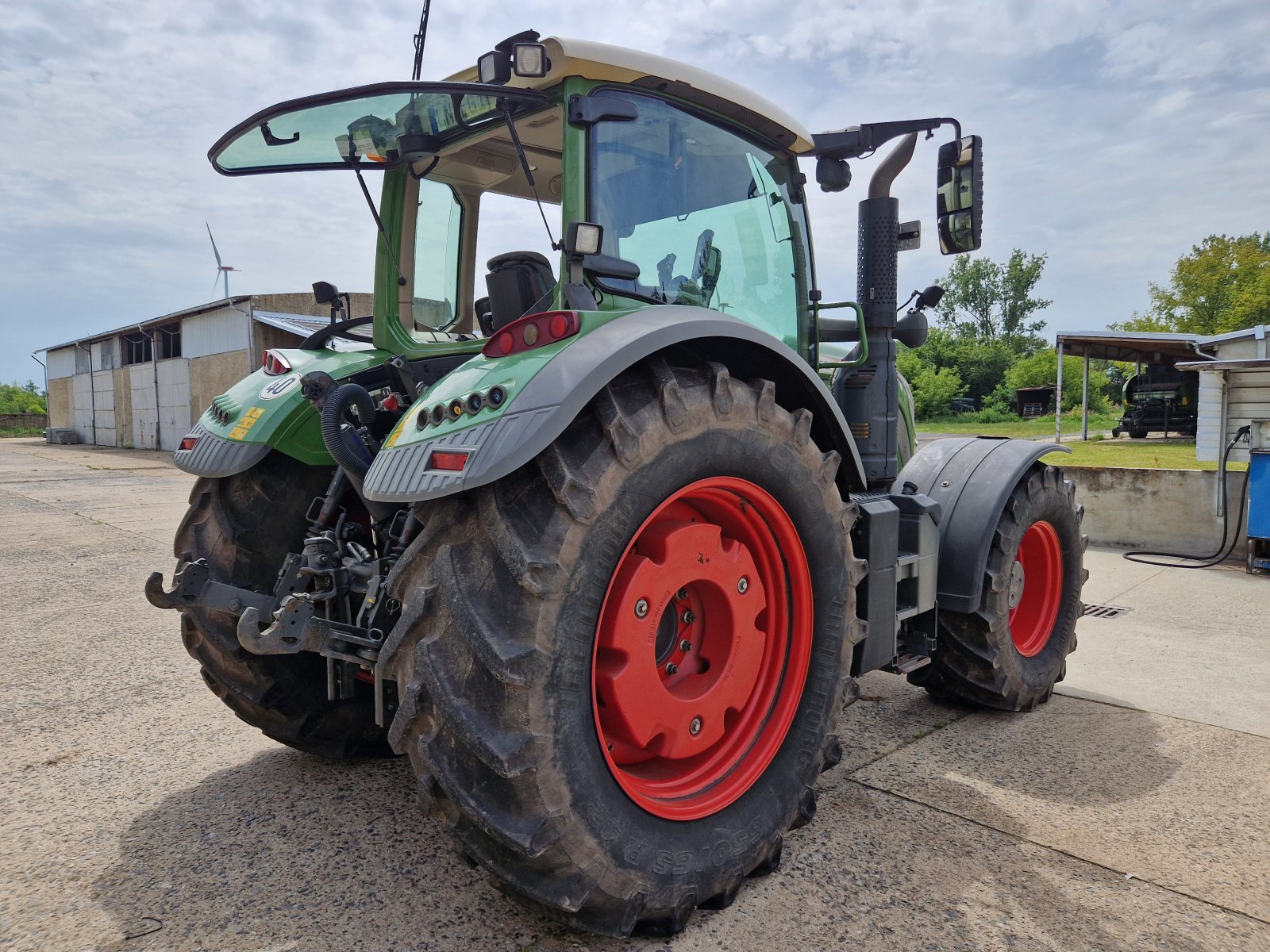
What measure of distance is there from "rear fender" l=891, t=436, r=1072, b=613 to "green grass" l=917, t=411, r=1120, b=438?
72.2 ft

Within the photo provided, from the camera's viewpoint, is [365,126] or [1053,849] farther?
[365,126]

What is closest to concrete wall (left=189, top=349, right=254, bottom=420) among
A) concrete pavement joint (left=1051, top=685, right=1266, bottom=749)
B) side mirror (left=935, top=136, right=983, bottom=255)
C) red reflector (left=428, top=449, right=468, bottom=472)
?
side mirror (left=935, top=136, right=983, bottom=255)

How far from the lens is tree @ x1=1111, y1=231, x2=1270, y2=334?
128 feet

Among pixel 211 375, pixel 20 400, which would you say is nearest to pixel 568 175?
pixel 211 375

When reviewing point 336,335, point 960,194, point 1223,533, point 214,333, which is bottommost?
point 1223,533

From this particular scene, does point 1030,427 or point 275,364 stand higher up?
point 275,364

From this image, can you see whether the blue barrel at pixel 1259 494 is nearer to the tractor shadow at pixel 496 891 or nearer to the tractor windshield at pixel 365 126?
the tractor shadow at pixel 496 891

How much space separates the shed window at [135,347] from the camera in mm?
30552

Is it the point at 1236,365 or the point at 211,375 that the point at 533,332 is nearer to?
the point at 1236,365

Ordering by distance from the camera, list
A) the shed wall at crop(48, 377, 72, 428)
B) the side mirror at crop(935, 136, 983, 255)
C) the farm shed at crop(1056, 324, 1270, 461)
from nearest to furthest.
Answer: the side mirror at crop(935, 136, 983, 255)
the farm shed at crop(1056, 324, 1270, 461)
the shed wall at crop(48, 377, 72, 428)

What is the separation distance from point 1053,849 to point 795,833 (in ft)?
2.46

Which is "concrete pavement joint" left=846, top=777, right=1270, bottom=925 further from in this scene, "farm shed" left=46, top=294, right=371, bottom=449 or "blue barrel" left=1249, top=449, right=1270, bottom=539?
"farm shed" left=46, top=294, right=371, bottom=449

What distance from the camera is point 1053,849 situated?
2.46 metres

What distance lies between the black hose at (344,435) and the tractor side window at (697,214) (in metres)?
0.82
